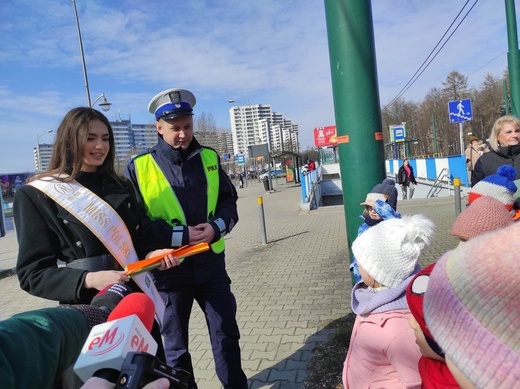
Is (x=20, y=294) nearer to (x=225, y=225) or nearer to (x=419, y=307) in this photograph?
(x=225, y=225)

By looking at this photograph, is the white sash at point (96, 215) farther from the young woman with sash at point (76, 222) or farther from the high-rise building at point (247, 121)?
the high-rise building at point (247, 121)

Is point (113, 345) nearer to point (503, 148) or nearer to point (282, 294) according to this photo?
point (503, 148)

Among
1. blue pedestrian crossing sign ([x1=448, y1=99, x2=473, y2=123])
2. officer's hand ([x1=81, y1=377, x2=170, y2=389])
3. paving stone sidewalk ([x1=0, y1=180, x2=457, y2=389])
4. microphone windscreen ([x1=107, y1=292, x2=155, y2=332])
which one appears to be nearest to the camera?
officer's hand ([x1=81, y1=377, x2=170, y2=389])

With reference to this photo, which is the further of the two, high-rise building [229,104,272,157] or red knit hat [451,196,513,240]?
high-rise building [229,104,272,157]

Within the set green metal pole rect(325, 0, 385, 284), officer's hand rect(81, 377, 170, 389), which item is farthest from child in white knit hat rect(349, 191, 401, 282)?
officer's hand rect(81, 377, 170, 389)

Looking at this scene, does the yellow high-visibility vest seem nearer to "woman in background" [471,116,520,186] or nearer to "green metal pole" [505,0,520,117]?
"woman in background" [471,116,520,186]

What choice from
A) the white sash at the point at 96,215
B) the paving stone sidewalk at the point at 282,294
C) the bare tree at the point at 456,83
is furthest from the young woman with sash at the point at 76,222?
the bare tree at the point at 456,83

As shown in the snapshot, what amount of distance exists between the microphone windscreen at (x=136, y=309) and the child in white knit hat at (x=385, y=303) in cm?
118

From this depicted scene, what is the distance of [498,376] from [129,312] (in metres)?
0.93

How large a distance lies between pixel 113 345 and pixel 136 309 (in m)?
0.23

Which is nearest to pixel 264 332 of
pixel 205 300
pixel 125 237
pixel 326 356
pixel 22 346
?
pixel 326 356

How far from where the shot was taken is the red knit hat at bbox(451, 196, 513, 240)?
2.07 meters

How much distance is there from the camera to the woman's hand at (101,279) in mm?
1838

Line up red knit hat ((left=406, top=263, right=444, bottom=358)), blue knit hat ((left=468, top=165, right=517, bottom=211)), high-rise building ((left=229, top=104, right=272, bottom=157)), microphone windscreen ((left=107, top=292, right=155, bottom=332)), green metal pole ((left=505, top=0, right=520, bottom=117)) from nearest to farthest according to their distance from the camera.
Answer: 1. microphone windscreen ((left=107, top=292, right=155, bottom=332))
2. red knit hat ((left=406, top=263, right=444, bottom=358))
3. blue knit hat ((left=468, top=165, right=517, bottom=211))
4. green metal pole ((left=505, top=0, right=520, bottom=117))
5. high-rise building ((left=229, top=104, right=272, bottom=157))
